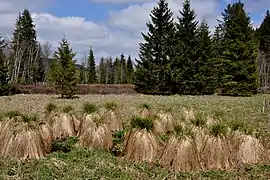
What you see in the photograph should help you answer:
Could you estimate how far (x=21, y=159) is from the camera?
583cm

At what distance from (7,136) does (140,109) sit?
12.9 ft

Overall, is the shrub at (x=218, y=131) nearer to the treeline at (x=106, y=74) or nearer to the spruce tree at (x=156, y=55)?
the spruce tree at (x=156, y=55)

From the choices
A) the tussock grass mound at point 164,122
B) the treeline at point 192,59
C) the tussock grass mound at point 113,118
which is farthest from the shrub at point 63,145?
the treeline at point 192,59

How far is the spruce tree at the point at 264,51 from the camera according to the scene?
140 ft

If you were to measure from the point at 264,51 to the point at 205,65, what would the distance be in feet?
64.3

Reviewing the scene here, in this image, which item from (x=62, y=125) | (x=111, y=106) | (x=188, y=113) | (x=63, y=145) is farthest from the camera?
(x=188, y=113)

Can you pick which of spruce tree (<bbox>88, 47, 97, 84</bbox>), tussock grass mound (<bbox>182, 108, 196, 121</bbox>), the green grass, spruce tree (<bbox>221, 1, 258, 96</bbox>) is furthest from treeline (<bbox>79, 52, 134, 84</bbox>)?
Result: the green grass

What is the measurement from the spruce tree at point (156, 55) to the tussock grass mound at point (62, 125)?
70.4ft

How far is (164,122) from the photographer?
797 cm

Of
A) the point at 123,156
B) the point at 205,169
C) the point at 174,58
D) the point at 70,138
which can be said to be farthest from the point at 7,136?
the point at 174,58

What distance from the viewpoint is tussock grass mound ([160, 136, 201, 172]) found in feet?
18.2

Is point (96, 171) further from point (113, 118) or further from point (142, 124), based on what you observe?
point (113, 118)

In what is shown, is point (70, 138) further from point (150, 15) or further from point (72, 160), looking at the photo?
point (150, 15)

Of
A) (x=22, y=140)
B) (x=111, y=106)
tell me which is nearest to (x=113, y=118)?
(x=111, y=106)
